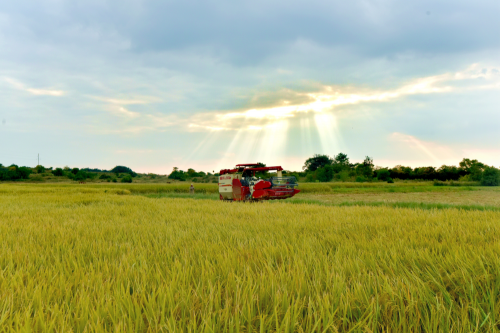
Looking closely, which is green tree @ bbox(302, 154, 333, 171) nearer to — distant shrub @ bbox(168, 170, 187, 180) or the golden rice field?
distant shrub @ bbox(168, 170, 187, 180)

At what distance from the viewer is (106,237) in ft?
12.2

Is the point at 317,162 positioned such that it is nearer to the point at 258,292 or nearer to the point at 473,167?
the point at 473,167

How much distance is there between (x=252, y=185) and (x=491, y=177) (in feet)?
171

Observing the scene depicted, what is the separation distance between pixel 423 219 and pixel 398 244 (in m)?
2.50

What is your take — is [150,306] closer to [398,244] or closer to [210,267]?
[210,267]

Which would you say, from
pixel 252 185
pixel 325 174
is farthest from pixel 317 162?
pixel 252 185

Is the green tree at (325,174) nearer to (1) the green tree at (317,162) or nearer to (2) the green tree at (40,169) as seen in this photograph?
(1) the green tree at (317,162)

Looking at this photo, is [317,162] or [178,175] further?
[317,162]

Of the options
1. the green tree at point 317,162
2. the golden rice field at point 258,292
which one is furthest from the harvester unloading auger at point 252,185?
the green tree at point 317,162

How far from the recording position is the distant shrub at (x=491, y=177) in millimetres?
43688

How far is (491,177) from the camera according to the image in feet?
146

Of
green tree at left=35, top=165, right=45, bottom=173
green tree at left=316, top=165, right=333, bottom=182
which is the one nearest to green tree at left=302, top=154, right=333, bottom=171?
green tree at left=316, top=165, right=333, bottom=182

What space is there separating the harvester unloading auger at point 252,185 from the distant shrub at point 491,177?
164 ft

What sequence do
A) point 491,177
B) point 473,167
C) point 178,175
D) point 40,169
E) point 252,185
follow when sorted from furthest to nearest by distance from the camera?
point 40,169 < point 178,175 < point 473,167 < point 491,177 < point 252,185
